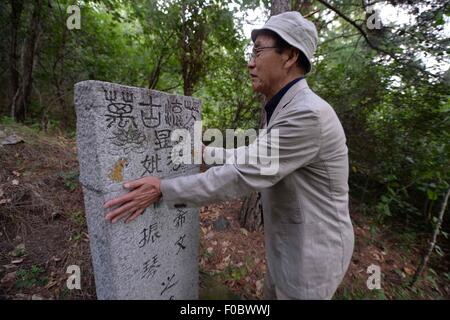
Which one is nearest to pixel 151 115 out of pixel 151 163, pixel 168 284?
pixel 151 163

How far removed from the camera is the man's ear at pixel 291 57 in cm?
143

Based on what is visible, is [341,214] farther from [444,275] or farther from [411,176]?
[444,275]

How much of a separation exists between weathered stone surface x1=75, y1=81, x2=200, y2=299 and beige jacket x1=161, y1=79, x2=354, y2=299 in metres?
0.33

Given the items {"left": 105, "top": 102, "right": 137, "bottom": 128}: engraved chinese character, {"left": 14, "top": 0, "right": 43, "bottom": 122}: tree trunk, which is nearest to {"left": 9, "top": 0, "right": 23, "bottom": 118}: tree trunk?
{"left": 14, "top": 0, "right": 43, "bottom": 122}: tree trunk

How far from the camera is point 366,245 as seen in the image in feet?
11.8

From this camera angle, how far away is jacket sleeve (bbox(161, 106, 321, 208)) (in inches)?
47.7

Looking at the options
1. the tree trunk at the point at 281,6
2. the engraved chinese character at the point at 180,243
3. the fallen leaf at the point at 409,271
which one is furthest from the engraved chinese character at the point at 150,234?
the fallen leaf at the point at 409,271

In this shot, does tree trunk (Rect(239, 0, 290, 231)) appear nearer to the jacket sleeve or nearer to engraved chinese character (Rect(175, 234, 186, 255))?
engraved chinese character (Rect(175, 234, 186, 255))

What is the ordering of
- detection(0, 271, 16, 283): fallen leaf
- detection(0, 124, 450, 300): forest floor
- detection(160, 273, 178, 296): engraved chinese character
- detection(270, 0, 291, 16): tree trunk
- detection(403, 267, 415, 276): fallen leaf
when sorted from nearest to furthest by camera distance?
1. detection(160, 273, 178, 296): engraved chinese character
2. detection(0, 271, 16, 283): fallen leaf
3. detection(0, 124, 450, 300): forest floor
4. detection(270, 0, 291, 16): tree trunk
5. detection(403, 267, 415, 276): fallen leaf

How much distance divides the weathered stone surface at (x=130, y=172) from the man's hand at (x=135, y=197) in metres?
0.05

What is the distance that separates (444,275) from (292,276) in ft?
11.6

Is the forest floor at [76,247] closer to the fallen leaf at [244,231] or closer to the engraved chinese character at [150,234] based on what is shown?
the fallen leaf at [244,231]

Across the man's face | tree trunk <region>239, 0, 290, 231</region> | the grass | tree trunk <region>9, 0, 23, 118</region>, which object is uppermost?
tree trunk <region>9, 0, 23, 118</region>

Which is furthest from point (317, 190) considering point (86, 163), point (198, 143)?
point (86, 163)
